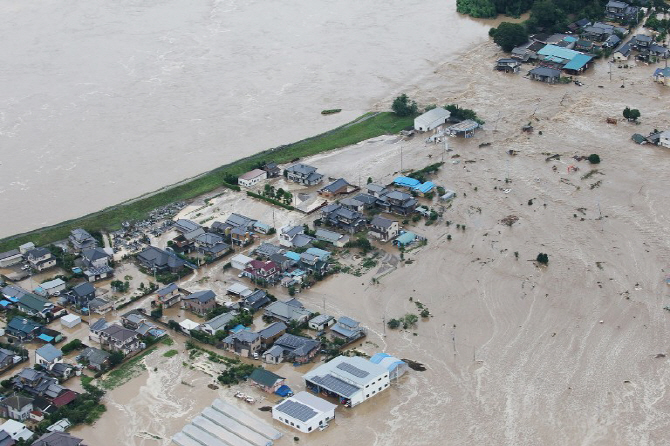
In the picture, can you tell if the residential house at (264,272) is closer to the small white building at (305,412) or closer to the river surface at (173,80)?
the small white building at (305,412)

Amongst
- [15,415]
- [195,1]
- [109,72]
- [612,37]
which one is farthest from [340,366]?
[195,1]

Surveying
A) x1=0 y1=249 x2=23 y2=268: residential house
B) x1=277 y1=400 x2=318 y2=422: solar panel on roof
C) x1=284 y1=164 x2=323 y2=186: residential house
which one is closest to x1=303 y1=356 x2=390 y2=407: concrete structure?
x1=277 y1=400 x2=318 y2=422: solar panel on roof

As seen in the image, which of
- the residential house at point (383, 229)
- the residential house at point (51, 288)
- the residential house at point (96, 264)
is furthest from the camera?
the residential house at point (383, 229)

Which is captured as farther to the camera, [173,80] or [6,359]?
[173,80]

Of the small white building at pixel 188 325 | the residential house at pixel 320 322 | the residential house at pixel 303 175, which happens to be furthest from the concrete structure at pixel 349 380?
the residential house at pixel 303 175

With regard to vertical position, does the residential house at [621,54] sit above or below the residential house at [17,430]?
below

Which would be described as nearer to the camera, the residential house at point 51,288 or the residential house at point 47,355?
the residential house at point 47,355

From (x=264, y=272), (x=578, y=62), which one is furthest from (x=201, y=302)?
(x=578, y=62)

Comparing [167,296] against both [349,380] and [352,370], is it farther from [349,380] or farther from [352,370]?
[349,380]
